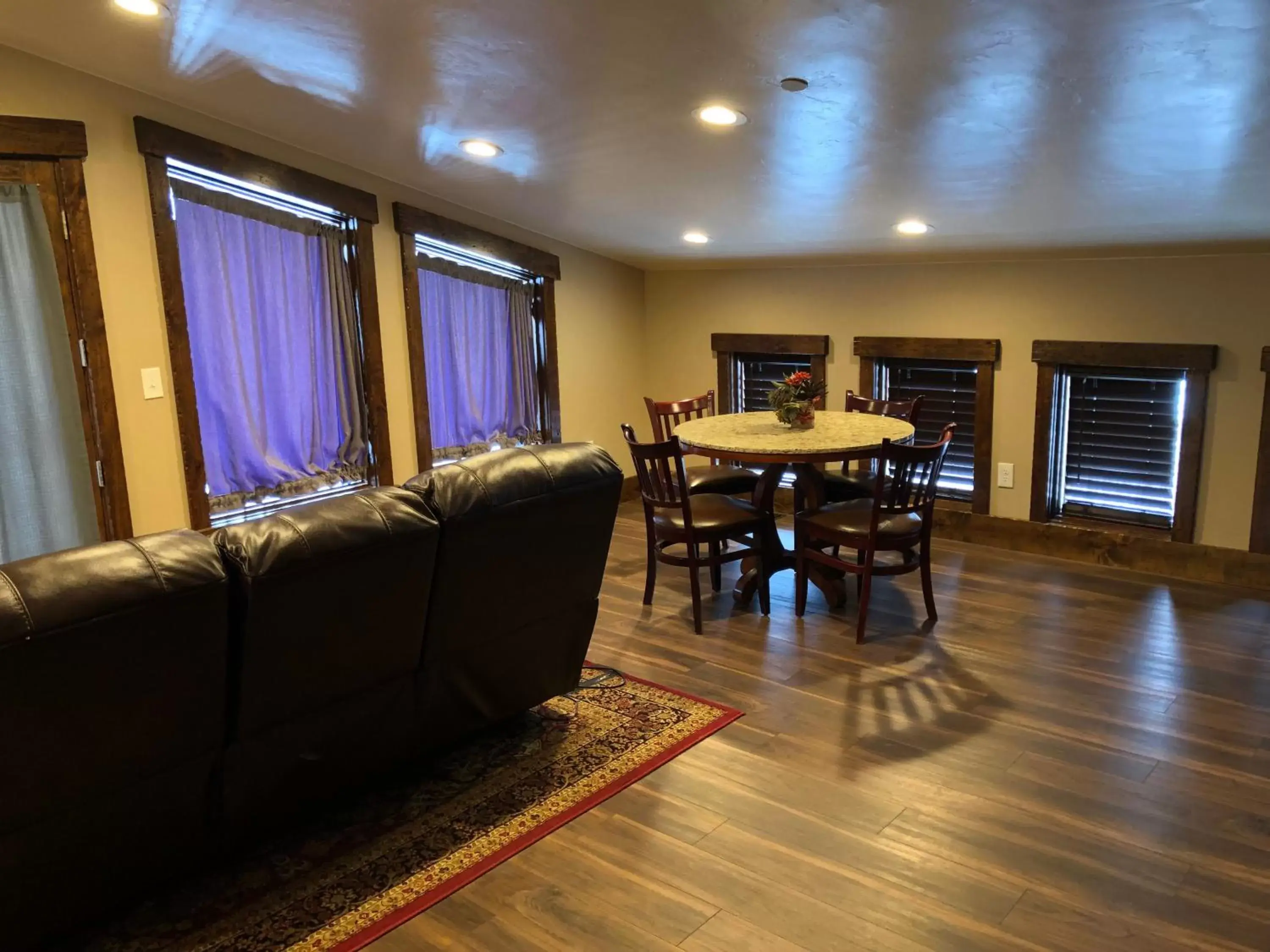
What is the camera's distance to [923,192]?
3.62 m

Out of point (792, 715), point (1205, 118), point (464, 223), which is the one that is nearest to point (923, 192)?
point (1205, 118)

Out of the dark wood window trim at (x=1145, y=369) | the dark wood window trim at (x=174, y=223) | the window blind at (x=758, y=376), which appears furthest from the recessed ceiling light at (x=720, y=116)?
the window blind at (x=758, y=376)

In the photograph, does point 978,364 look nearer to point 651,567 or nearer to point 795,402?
point 795,402

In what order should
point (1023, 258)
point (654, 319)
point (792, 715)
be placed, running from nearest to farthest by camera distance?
point (792, 715) → point (1023, 258) → point (654, 319)

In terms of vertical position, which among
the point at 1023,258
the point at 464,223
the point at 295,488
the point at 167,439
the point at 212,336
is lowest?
the point at 295,488

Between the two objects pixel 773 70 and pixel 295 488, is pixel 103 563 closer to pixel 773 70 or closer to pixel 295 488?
pixel 773 70

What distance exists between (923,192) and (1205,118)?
1.25 metres

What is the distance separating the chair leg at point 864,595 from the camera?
12.2 feet

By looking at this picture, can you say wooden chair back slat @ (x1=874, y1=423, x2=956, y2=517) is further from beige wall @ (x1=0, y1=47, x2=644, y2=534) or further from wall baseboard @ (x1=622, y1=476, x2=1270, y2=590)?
beige wall @ (x1=0, y1=47, x2=644, y2=534)

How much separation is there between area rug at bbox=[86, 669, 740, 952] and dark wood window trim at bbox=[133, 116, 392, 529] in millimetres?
1970

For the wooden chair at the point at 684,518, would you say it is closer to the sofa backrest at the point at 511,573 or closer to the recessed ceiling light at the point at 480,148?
the sofa backrest at the point at 511,573

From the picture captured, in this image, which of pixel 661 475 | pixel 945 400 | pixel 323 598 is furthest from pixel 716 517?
pixel 323 598

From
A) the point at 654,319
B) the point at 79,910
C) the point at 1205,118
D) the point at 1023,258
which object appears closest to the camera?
the point at 79,910

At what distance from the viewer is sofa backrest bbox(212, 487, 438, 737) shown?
196 cm
